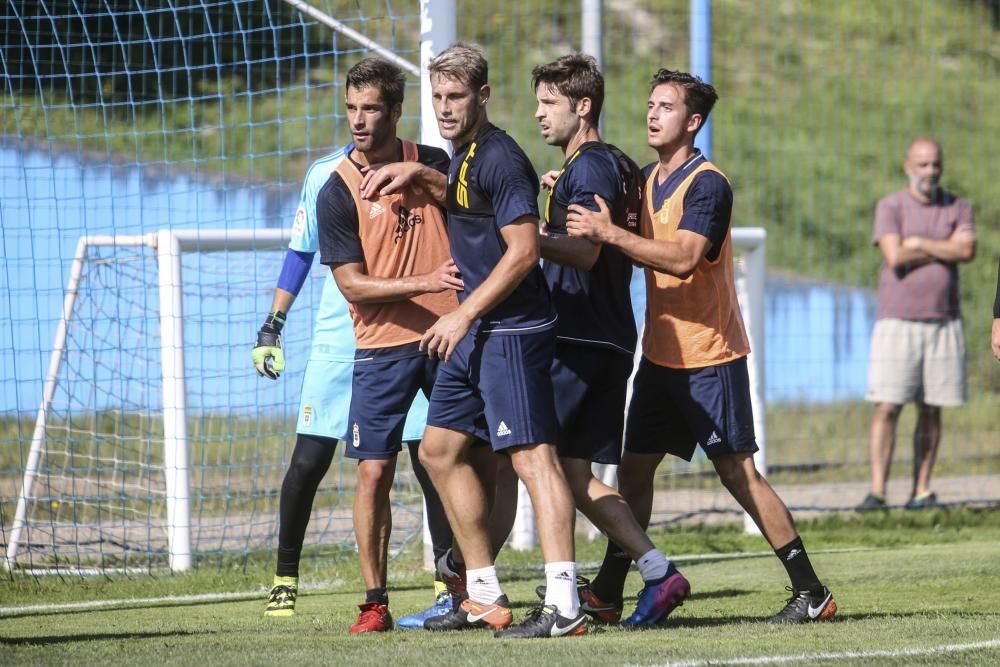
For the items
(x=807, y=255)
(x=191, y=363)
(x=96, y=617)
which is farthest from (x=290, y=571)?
(x=807, y=255)

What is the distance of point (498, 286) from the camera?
17.3 feet

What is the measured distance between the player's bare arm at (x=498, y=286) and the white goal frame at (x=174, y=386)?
3284 millimetres

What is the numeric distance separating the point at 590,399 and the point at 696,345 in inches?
18.2

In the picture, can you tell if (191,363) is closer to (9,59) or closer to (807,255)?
(9,59)

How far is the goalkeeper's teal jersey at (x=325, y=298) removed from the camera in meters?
6.72

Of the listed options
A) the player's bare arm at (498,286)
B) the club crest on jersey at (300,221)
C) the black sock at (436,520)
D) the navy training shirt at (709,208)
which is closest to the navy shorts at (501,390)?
the player's bare arm at (498,286)

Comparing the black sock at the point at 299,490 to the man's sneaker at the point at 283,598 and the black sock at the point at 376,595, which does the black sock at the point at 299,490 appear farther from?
the black sock at the point at 376,595

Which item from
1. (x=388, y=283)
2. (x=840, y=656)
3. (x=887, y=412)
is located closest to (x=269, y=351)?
(x=388, y=283)

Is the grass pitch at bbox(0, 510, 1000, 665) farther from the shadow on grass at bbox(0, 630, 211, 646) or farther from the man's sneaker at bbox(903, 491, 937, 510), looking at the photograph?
the man's sneaker at bbox(903, 491, 937, 510)

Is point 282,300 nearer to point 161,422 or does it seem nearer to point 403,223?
point 403,223

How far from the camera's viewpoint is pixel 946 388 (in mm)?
10750

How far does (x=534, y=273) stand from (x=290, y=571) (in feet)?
6.28

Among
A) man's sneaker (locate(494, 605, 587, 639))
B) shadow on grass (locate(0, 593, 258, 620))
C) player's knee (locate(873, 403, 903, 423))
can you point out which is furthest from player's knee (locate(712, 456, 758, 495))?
player's knee (locate(873, 403, 903, 423))

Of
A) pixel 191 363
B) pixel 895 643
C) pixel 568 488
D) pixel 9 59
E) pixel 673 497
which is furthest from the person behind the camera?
pixel 673 497
